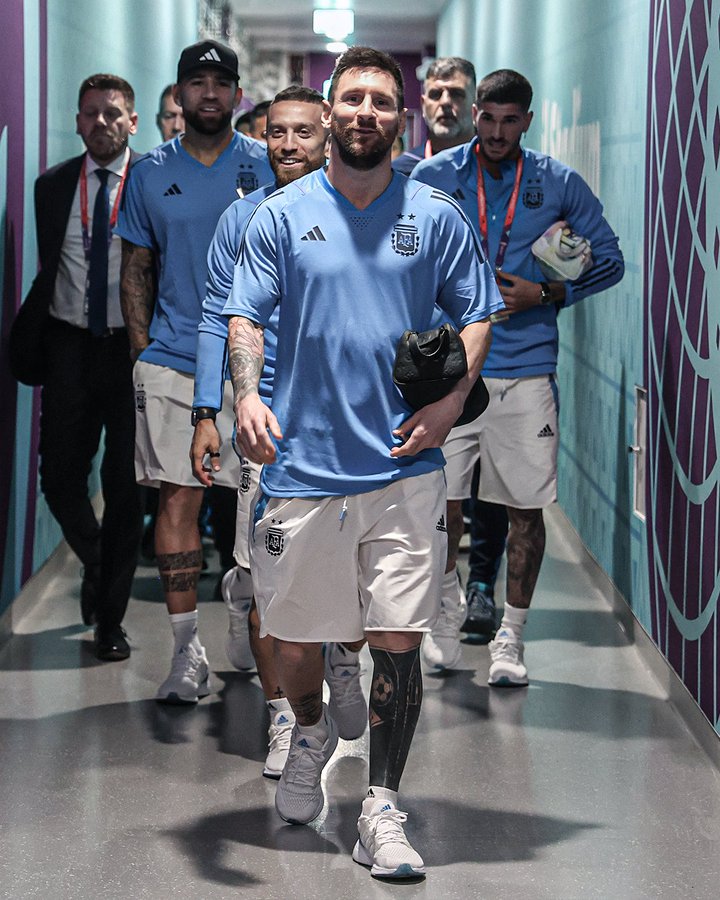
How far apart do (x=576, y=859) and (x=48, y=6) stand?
4.21 metres

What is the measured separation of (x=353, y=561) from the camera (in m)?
3.39

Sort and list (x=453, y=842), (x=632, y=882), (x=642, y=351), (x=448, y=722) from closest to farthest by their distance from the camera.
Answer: (x=632, y=882), (x=453, y=842), (x=448, y=722), (x=642, y=351)

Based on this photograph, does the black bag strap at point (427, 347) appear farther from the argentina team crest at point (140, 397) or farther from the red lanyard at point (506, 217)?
the red lanyard at point (506, 217)

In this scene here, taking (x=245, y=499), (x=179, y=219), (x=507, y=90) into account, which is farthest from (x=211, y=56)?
(x=245, y=499)

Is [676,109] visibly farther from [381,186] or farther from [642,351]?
[381,186]

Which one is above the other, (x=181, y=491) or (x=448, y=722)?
(x=181, y=491)

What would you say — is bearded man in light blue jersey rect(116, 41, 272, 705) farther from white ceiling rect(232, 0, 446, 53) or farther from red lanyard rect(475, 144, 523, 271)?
white ceiling rect(232, 0, 446, 53)

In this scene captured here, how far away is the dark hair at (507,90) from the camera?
4793mm

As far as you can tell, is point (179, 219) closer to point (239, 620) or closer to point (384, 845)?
point (239, 620)

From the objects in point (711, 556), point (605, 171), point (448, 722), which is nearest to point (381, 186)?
point (711, 556)

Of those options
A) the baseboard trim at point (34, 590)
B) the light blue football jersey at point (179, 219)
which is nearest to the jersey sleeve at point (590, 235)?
the light blue football jersey at point (179, 219)

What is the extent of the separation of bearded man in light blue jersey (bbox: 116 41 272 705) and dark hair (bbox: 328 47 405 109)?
1188 millimetres

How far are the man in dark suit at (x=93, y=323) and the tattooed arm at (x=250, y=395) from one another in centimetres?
197

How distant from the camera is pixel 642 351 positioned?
5273mm
